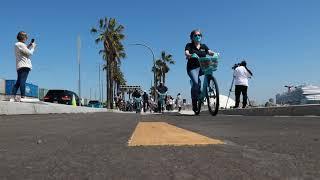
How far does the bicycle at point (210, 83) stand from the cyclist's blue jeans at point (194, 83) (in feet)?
0.45

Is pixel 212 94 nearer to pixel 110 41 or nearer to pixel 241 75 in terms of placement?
pixel 241 75

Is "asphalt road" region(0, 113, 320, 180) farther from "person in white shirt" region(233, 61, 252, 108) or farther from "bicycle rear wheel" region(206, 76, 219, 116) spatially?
"person in white shirt" region(233, 61, 252, 108)

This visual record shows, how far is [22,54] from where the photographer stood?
1333cm

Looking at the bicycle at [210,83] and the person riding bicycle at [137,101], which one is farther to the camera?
the person riding bicycle at [137,101]

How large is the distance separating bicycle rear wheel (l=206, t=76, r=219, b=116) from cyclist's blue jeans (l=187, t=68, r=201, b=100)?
12.2 inches

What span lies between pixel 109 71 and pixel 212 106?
59.6 m

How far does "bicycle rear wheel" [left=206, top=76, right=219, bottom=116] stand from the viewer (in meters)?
12.0

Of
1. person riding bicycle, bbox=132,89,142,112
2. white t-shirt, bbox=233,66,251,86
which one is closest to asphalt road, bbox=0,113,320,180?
white t-shirt, bbox=233,66,251,86

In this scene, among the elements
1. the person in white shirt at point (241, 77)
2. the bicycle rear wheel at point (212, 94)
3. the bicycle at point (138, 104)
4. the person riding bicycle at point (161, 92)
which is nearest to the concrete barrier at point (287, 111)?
the person in white shirt at point (241, 77)

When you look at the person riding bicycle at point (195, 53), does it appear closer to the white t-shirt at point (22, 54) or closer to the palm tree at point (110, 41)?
the white t-shirt at point (22, 54)

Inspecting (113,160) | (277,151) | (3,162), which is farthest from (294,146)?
(3,162)

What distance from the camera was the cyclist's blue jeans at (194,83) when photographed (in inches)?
491

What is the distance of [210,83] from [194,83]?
0.43m

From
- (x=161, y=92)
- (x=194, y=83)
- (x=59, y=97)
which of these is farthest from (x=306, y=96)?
(x=194, y=83)
